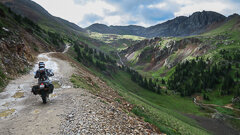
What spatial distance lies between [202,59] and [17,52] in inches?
6772

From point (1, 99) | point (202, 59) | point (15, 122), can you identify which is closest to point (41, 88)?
point (15, 122)

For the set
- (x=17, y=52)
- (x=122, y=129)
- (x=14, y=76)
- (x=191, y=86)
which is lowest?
(x=191, y=86)

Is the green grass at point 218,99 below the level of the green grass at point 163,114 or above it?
below

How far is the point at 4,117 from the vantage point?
8.96 m

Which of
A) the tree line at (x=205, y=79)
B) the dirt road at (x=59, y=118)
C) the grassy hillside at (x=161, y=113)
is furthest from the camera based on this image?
the tree line at (x=205, y=79)

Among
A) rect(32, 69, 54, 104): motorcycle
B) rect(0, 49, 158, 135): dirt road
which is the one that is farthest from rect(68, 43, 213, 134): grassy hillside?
rect(32, 69, 54, 104): motorcycle

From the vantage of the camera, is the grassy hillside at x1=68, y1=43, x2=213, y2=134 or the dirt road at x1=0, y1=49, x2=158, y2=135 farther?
the grassy hillside at x1=68, y1=43, x2=213, y2=134

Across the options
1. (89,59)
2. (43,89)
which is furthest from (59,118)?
(89,59)

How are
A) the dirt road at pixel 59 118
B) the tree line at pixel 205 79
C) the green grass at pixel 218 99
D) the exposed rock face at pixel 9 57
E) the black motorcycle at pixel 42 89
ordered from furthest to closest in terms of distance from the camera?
the tree line at pixel 205 79, the green grass at pixel 218 99, the exposed rock face at pixel 9 57, the black motorcycle at pixel 42 89, the dirt road at pixel 59 118

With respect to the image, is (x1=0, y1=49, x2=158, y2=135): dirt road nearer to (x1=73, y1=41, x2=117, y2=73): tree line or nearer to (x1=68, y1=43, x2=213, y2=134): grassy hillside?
(x1=68, y1=43, x2=213, y2=134): grassy hillside

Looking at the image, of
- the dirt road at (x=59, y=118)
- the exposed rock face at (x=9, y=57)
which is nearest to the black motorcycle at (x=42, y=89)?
the dirt road at (x=59, y=118)

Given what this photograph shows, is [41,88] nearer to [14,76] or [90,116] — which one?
[90,116]

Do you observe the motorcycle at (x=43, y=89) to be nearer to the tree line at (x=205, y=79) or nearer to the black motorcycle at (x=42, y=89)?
the black motorcycle at (x=42, y=89)

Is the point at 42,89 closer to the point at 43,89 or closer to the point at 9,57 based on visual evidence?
the point at 43,89
